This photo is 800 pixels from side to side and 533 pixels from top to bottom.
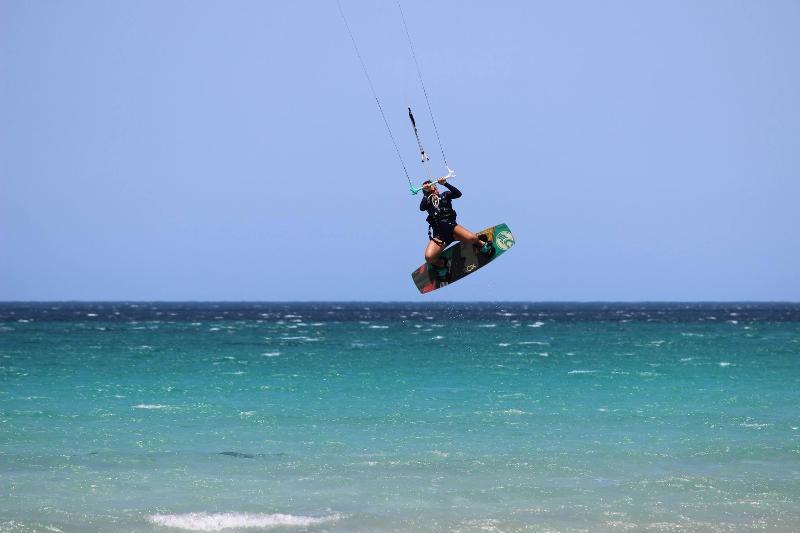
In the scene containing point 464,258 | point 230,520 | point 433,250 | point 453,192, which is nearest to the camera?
point 230,520

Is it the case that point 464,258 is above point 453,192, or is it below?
below

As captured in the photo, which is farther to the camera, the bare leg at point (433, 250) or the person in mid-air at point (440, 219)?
the bare leg at point (433, 250)

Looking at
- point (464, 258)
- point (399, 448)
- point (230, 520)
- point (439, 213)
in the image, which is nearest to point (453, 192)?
A: point (439, 213)

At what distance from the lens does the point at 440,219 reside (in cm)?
1930

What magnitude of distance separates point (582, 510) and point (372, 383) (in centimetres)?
1822

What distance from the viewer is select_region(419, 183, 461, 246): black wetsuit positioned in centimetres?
1891

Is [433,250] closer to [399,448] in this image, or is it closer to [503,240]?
[503,240]

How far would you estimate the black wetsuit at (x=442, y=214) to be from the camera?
62.0ft

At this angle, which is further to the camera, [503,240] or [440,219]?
[503,240]

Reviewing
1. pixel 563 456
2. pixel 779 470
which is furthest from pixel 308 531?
pixel 779 470

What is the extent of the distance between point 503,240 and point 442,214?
328cm

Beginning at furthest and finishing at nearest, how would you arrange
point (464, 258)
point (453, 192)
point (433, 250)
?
point (464, 258), point (433, 250), point (453, 192)

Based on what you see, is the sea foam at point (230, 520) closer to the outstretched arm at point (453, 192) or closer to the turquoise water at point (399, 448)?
the turquoise water at point (399, 448)

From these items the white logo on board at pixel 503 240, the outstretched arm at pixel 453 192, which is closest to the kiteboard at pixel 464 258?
the white logo on board at pixel 503 240
